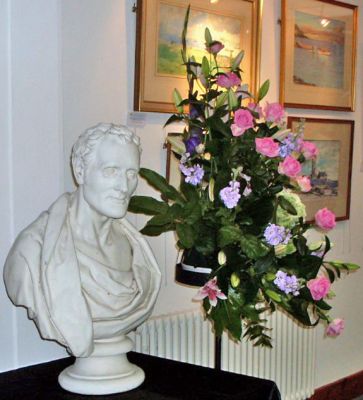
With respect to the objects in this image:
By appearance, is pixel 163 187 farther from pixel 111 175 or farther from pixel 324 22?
pixel 324 22

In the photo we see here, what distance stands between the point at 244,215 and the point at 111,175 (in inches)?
17.1

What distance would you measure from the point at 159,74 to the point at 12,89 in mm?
877

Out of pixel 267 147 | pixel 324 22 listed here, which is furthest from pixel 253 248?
pixel 324 22

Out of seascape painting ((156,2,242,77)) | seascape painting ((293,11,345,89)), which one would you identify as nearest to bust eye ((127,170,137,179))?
seascape painting ((156,2,242,77))

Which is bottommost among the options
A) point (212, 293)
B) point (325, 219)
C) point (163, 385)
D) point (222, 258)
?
point (163, 385)

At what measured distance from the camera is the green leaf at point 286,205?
82.5 inches

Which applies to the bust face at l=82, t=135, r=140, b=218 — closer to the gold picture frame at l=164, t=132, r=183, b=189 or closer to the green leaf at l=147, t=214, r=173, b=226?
the green leaf at l=147, t=214, r=173, b=226

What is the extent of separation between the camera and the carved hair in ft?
6.11

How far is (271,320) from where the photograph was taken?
137 inches

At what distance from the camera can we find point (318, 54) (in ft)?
12.5

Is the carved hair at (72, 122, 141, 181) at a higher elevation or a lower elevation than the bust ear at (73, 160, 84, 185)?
higher

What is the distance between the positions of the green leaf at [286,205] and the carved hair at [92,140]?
0.48 m

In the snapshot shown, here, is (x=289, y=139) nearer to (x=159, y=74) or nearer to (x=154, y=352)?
(x=159, y=74)

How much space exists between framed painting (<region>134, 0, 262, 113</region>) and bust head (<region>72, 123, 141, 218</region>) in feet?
3.16
